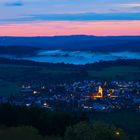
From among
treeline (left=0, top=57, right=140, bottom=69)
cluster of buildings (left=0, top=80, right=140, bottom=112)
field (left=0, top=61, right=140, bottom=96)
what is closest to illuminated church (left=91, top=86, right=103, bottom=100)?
cluster of buildings (left=0, top=80, right=140, bottom=112)

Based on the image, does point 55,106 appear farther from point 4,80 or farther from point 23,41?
point 23,41

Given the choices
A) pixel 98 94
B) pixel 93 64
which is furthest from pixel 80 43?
pixel 98 94

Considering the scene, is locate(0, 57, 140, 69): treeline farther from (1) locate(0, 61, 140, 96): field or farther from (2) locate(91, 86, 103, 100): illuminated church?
(2) locate(91, 86, 103, 100): illuminated church

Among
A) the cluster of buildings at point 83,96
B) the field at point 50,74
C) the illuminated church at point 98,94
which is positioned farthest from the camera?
the field at point 50,74

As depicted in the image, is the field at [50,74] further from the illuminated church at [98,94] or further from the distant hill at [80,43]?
the distant hill at [80,43]

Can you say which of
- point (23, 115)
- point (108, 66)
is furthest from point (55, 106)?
point (108, 66)

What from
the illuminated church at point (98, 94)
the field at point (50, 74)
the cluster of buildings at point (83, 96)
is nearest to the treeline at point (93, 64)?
the field at point (50, 74)
